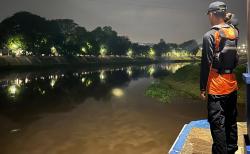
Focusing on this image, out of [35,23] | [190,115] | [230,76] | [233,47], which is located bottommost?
[190,115]

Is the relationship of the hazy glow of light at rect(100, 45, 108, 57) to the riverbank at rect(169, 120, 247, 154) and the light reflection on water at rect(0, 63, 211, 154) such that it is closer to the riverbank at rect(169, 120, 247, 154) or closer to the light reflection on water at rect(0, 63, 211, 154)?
the light reflection on water at rect(0, 63, 211, 154)

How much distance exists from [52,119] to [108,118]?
3050 millimetres

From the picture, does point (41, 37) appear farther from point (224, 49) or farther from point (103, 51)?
point (224, 49)

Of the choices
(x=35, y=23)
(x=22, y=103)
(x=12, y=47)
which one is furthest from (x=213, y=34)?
(x=35, y=23)

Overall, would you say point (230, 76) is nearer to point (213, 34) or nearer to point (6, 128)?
point (213, 34)

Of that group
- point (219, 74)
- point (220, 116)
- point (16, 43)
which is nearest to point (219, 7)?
point (219, 74)

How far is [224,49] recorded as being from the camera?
14.2ft

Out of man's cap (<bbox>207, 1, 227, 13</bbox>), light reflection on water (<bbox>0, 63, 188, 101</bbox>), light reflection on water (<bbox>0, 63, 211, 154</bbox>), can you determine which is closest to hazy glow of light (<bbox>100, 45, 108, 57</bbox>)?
light reflection on water (<bbox>0, 63, 188, 101</bbox>)

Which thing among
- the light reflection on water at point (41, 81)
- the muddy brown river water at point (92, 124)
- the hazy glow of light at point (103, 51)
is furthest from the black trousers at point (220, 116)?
the hazy glow of light at point (103, 51)

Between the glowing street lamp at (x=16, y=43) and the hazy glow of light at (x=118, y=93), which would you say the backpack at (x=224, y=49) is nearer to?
the hazy glow of light at (x=118, y=93)

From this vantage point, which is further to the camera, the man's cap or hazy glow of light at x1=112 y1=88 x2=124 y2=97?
hazy glow of light at x1=112 y1=88 x2=124 y2=97

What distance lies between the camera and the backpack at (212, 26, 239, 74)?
14.1ft

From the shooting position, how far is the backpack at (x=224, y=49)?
4312mm

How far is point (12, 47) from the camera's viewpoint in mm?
66812
